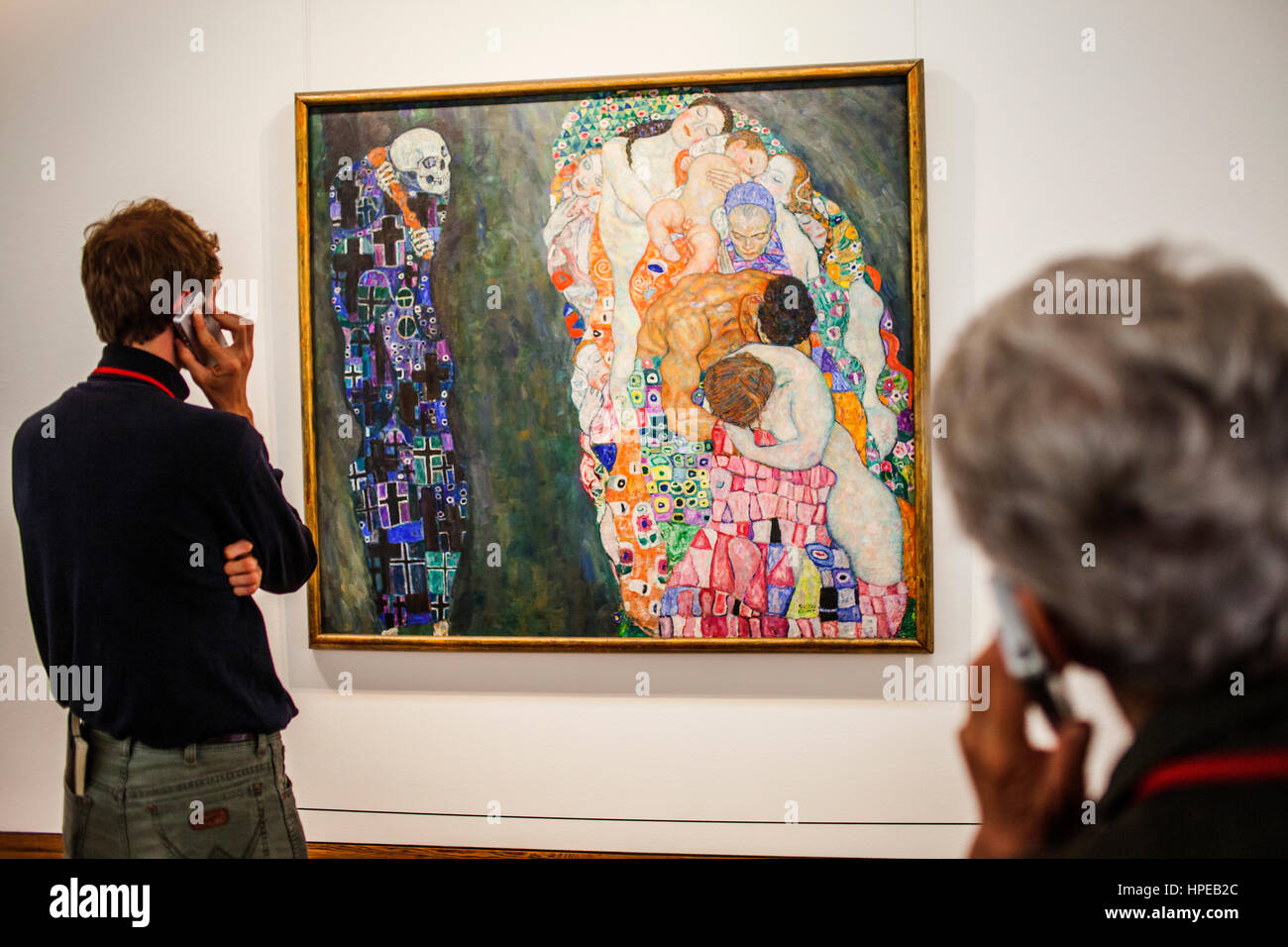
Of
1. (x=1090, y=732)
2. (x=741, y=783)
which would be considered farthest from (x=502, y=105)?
(x=1090, y=732)

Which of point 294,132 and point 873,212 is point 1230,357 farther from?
point 294,132

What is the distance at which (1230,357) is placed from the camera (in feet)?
1.54

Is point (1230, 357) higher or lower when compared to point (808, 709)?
higher

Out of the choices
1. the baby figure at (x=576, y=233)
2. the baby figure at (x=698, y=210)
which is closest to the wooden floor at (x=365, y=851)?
the baby figure at (x=576, y=233)

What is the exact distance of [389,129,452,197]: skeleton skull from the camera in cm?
237

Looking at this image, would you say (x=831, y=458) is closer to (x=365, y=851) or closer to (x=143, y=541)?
(x=143, y=541)

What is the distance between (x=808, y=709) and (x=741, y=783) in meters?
0.31

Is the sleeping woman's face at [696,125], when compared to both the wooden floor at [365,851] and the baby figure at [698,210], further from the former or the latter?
the wooden floor at [365,851]

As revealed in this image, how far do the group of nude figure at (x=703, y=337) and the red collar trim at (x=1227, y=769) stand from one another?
5.92 feet

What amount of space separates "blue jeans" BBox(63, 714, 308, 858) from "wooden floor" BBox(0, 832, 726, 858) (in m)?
1.17

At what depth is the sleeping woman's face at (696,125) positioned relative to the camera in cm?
228

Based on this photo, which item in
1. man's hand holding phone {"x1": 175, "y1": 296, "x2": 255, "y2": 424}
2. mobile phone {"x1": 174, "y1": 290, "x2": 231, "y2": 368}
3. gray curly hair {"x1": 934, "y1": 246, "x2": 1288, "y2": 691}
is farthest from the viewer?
man's hand holding phone {"x1": 175, "y1": 296, "x2": 255, "y2": 424}

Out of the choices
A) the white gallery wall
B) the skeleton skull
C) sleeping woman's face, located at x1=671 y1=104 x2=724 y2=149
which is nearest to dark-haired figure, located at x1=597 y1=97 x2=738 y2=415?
sleeping woman's face, located at x1=671 y1=104 x2=724 y2=149

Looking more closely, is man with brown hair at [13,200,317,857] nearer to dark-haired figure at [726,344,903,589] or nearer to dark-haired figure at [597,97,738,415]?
dark-haired figure at [597,97,738,415]
